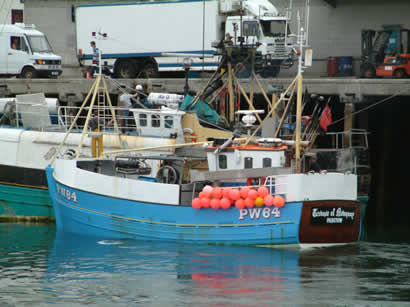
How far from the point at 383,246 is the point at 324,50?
15.1m

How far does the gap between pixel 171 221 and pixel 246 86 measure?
6.96 metres

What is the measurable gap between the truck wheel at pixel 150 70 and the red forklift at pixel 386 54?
7.52m

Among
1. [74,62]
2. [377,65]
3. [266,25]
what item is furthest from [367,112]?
[74,62]

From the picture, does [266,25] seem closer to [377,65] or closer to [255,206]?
[377,65]

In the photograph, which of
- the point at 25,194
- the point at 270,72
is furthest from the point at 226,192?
the point at 270,72

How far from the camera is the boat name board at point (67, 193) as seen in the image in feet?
62.4

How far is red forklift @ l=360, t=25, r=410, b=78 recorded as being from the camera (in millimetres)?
26188

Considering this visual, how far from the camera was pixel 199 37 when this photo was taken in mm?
28609

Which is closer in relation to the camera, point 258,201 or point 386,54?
point 258,201

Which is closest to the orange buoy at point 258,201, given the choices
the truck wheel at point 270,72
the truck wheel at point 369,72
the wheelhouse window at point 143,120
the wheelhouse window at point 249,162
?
the wheelhouse window at point 249,162

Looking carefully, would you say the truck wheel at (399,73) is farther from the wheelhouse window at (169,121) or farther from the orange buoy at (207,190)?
the orange buoy at (207,190)

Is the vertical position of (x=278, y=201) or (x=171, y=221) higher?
(x=278, y=201)

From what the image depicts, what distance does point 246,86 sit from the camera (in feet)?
77.4

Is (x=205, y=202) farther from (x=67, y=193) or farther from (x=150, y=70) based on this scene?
(x=150, y=70)
